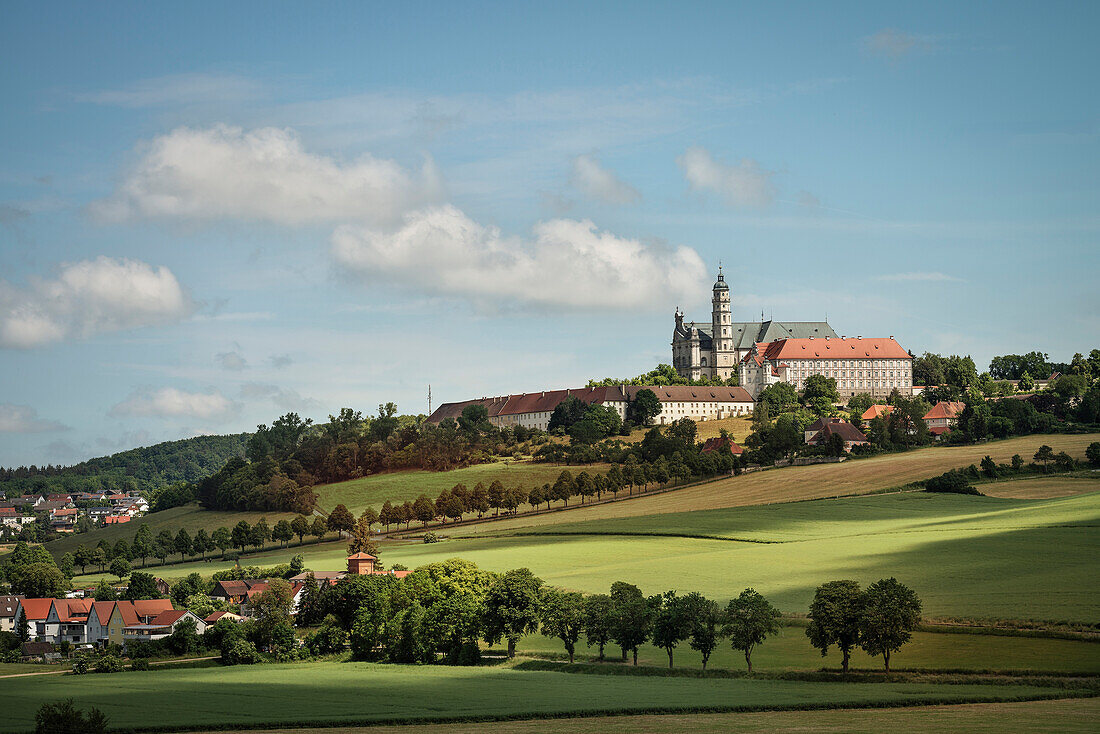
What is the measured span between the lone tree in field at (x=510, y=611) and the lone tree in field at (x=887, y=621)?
779 inches

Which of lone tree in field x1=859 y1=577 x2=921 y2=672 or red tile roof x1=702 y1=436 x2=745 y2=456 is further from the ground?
red tile roof x1=702 y1=436 x2=745 y2=456

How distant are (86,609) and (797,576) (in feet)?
186

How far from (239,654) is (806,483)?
82.2m

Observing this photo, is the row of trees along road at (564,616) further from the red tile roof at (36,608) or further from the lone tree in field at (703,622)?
the red tile roof at (36,608)

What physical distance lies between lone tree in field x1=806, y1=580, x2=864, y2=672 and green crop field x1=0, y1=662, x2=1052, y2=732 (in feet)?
16.7

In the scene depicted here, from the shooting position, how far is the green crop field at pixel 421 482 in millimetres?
160625

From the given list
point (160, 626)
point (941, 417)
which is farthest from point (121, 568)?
point (941, 417)

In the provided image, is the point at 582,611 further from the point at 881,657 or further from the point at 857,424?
the point at 857,424

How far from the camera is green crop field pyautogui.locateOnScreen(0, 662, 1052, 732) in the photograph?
45.9 m

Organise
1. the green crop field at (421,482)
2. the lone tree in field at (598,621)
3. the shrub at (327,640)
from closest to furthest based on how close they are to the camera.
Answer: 1. the lone tree in field at (598,621)
2. the shrub at (327,640)
3. the green crop field at (421,482)

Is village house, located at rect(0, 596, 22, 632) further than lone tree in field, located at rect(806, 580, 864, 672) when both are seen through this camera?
Yes

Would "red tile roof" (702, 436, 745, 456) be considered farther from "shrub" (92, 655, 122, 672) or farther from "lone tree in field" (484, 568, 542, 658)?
"shrub" (92, 655, 122, 672)

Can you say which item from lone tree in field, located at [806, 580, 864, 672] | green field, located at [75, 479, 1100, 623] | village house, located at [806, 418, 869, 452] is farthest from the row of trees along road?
village house, located at [806, 418, 869, 452]

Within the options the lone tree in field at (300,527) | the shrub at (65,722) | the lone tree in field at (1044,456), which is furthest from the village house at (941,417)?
the shrub at (65,722)
